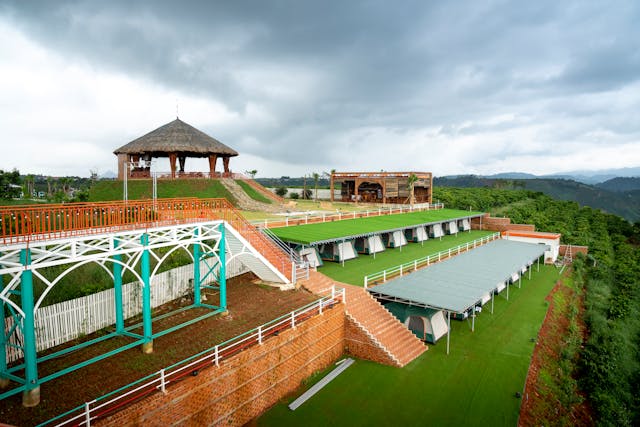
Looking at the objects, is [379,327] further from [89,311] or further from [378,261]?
[89,311]

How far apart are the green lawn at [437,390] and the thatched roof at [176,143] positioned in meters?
30.1

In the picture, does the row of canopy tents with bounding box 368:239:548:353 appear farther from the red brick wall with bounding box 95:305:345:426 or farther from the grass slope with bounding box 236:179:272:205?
the grass slope with bounding box 236:179:272:205

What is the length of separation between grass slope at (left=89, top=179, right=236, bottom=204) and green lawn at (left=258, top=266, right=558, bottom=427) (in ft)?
87.0

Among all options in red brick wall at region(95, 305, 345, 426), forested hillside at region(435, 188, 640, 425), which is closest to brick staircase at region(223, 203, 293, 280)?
red brick wall at region(95, 305, 345, 426)

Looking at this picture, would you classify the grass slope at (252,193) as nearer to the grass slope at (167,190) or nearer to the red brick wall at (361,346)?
the grass slope at (167,190)

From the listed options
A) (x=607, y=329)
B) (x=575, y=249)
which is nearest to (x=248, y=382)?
(x=607, y=329)

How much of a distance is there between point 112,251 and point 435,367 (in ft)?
40.7

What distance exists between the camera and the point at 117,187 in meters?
39.2

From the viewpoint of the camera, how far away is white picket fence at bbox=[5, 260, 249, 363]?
11789 millimetres

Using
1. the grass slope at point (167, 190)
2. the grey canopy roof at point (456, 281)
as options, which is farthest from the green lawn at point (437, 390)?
the grass slope at point (167, 190)

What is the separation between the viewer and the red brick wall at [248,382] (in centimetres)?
966

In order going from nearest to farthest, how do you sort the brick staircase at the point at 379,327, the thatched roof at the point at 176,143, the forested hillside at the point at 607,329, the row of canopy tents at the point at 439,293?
the brick staircase at the point at 379,327 < the forested hillside at the point at 607,329 < the row of canopy tents at the point at 439,293 < the thatched roof at the point at 176,143

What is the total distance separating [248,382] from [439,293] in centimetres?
984

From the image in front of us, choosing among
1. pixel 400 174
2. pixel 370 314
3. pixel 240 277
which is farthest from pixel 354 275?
pixel 400 174
